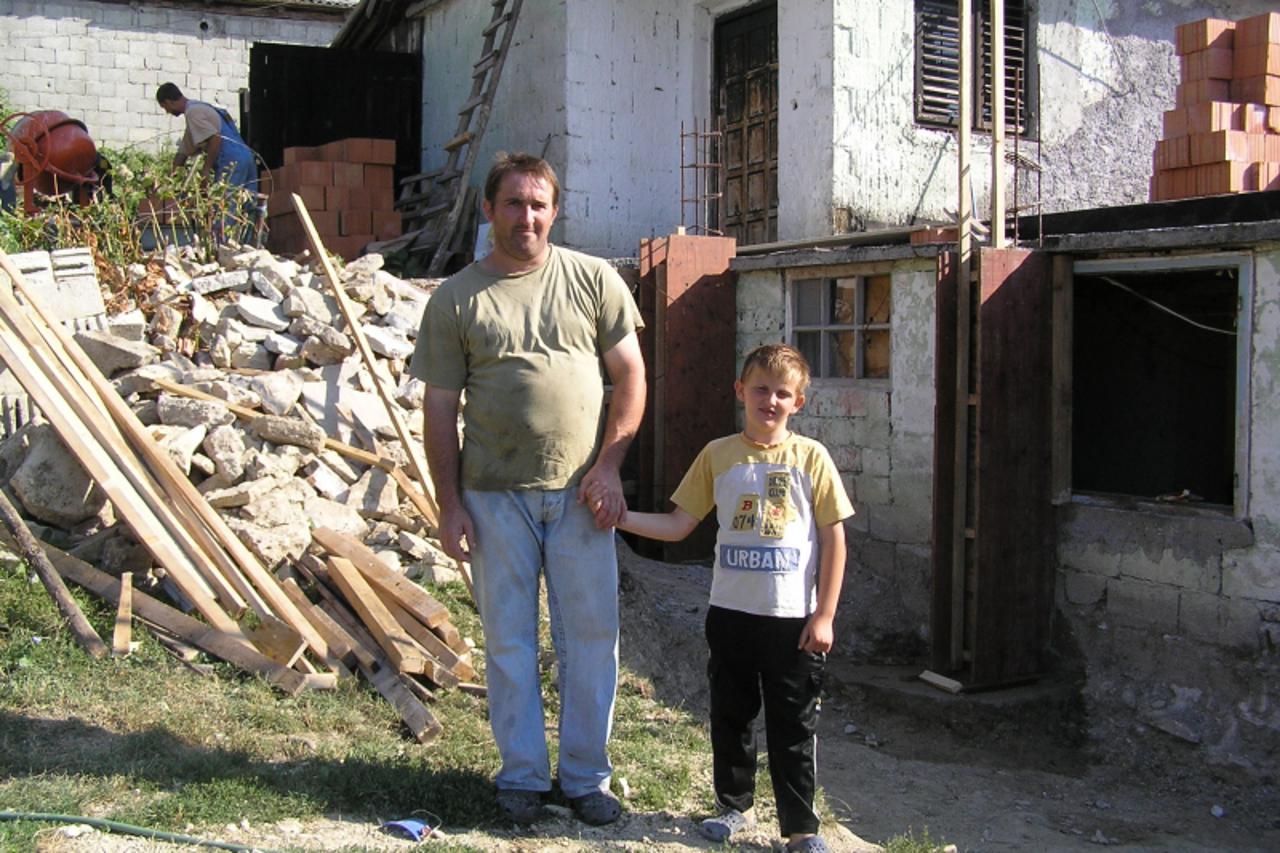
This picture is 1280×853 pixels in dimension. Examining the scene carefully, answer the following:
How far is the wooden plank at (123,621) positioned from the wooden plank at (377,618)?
976mm

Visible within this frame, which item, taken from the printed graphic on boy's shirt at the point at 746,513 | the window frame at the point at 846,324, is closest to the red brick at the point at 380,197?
the window frame at the point at 846,324

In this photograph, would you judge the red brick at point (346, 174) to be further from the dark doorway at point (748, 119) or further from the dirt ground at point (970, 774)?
the dirt ground at point (970, 774)

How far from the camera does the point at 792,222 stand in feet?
35.0

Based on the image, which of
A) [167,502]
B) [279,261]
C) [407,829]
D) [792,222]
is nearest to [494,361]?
[407,829]

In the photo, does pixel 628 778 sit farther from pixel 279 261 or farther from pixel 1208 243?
pixel 279 261

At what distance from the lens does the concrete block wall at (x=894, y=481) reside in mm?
7871

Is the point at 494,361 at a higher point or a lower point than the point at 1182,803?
higher

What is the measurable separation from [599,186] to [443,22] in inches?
148

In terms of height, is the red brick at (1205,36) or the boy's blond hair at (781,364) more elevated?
the red brick at (1205,36)

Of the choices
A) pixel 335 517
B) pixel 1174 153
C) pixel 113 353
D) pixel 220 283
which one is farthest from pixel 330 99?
pixel 1174 153

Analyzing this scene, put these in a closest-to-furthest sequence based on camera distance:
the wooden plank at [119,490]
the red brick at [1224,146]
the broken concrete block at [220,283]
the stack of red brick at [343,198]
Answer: the wooden plank at [119,490], the broken concrete block at [220,283], the red brick at [1224,146], the stack of red brick at [343,198]

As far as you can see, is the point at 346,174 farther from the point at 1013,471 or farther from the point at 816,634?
the point at 816,634

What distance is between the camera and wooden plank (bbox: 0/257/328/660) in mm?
5820

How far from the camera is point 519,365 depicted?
4.12m
